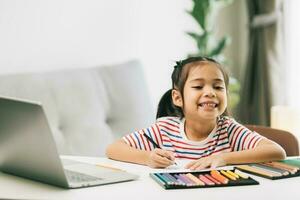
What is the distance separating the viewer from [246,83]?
3.32 meters

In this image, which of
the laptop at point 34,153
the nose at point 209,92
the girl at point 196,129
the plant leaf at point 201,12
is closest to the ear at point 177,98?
the girl at point 196,129

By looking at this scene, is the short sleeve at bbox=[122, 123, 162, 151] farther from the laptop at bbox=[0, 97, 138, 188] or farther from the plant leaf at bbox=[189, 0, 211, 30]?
the plant leaf at bbox=[189, 0, 211, 30]

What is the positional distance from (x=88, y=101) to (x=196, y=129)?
85cm

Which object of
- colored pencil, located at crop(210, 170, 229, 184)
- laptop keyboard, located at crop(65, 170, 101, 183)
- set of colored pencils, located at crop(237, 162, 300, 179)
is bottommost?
set of colored pencils, located at crop(237, 162, 300, 179)

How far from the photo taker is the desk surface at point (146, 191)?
1088mm

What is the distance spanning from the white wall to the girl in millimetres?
999

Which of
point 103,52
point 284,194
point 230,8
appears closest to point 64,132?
point 103,52

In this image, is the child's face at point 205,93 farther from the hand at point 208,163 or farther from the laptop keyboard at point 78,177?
the laptop keyboard at point 78,177

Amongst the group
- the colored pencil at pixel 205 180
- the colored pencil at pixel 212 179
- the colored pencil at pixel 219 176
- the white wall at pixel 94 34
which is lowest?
the colored pencil at pixel 219 176

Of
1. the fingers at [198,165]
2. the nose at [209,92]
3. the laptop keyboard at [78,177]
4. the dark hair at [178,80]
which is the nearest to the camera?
the laptop keyboard at [78,177]

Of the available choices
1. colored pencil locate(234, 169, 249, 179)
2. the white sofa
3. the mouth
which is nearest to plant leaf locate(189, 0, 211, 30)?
the white sofa

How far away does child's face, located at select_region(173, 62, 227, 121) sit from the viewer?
60.2 inches

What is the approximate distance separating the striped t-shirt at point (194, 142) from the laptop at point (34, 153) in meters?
0.31

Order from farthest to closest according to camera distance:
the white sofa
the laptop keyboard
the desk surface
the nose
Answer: the white sofa → the nose → the laptop keyboard → the desk surface
